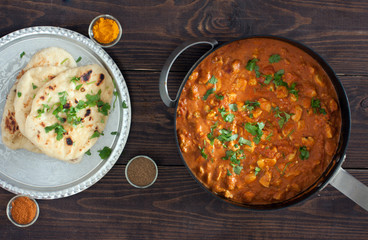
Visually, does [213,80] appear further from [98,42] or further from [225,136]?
[98,42]

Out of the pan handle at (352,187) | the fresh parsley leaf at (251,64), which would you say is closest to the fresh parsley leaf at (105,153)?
the fresh parsley leaf at (251,64)

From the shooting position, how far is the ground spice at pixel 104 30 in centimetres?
266

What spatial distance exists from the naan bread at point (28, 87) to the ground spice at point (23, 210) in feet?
1.97

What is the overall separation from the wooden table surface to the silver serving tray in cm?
13

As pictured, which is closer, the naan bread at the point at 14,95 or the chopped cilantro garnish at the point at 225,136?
the chopped cilantro garnish at the point at 225,136

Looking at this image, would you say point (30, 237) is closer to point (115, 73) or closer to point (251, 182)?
point (115, 73)

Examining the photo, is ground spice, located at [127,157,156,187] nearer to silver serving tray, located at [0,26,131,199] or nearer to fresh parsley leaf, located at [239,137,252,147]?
silver serving tray, located at [0,26,131,199]

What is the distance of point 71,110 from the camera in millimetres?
2529

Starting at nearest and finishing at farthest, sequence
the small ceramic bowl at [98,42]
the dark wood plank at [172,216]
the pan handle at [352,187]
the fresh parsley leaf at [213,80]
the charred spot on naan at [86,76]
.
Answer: the pan handle at [352,187], the fresh parsley leaf at [213,80], the charred spot on naan at [86,76], the small ceramic bowl at [98,42], the dark wood plank at [172,216]

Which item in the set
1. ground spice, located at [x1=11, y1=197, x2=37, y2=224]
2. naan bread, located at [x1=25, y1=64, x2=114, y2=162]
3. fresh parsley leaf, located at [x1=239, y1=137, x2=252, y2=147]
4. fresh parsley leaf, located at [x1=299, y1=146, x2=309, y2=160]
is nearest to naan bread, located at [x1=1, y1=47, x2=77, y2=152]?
naan bread, located at [x1=25, y1=64, x2=114, y2=162]

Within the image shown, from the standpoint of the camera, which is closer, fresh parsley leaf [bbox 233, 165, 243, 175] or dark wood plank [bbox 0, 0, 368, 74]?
fresh parsley leaf [bbox 233, 165, 243, 175]

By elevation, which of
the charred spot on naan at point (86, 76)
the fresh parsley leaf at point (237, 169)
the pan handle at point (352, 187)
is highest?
the charred spot on naan at point (86, 76)

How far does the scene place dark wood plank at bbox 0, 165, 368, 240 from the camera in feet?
9.27

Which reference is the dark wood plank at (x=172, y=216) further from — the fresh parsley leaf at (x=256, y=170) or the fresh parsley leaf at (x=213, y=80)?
the fresh parsley leaf at (x=213, y=80)
